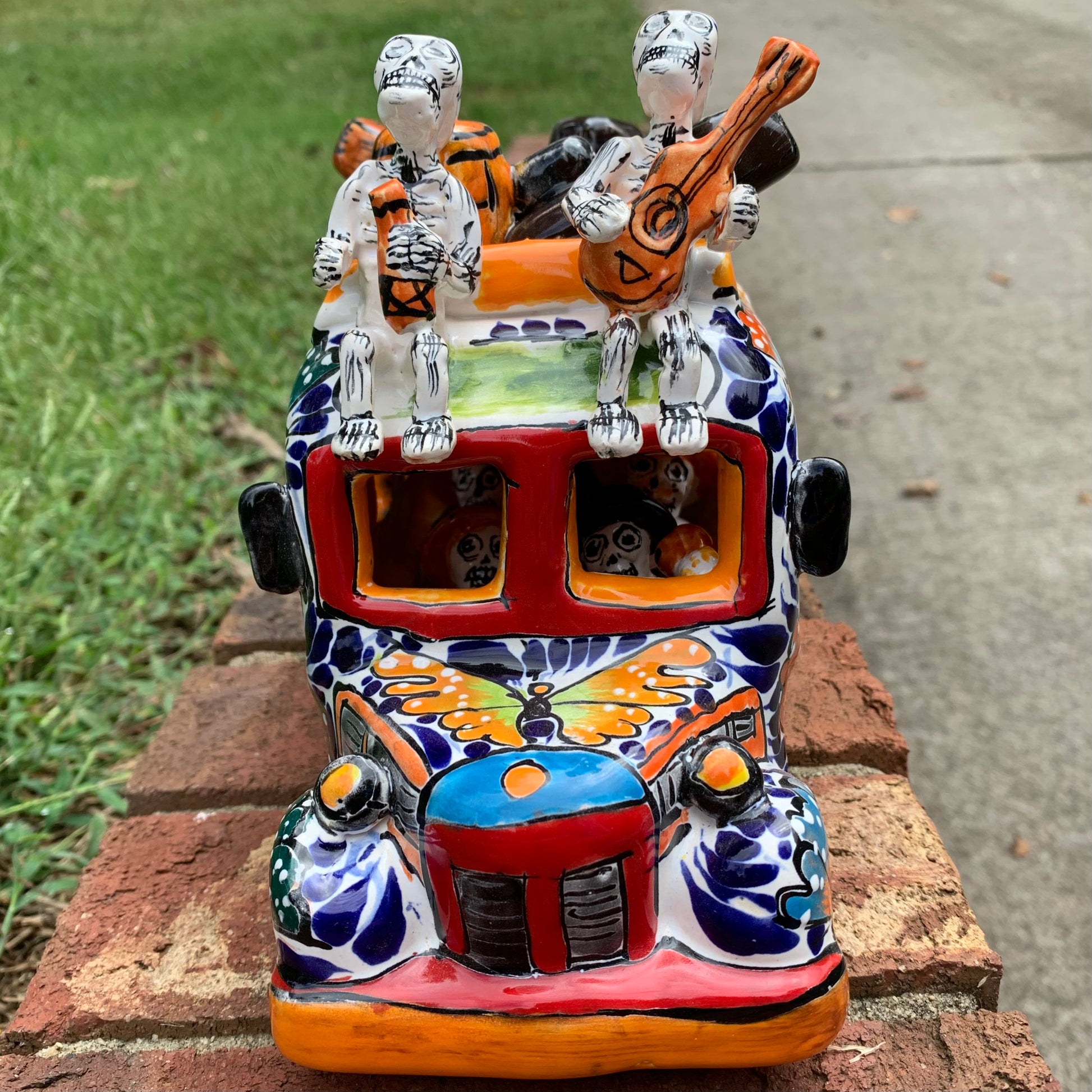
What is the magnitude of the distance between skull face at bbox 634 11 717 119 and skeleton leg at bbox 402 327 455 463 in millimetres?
348

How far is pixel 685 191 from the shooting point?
1.26 m

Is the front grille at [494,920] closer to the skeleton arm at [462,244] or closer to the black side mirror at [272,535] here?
the black side mirror at [272,535]

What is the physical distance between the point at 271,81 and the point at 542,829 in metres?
5.57

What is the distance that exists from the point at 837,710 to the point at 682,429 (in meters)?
0.77

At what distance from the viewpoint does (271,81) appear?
590 centimetres

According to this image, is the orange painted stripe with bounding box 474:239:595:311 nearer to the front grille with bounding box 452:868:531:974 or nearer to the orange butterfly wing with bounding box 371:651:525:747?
the orange butterfly wing with bounding box 371:651:525:747

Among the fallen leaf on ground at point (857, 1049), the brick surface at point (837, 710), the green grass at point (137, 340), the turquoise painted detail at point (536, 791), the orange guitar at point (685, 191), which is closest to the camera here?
the turquoise painted detail at point (536, 791)

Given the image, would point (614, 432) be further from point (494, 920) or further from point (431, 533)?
point (494, 920)

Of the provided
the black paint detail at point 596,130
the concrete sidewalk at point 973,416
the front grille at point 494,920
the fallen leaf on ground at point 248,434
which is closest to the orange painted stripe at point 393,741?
the front grille at point 494,920

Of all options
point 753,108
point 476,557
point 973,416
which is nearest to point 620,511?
point 476,557

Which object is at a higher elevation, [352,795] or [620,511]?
[620,511]

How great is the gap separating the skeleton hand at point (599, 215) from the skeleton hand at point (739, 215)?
0.12 metres

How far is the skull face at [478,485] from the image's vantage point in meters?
1.62

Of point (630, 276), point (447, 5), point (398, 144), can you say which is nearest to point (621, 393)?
point (630, 276)
